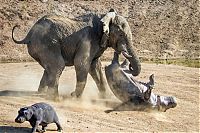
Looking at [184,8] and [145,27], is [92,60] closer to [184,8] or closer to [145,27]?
[145,27]

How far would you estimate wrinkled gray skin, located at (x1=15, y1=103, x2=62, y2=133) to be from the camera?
11180 millimetres

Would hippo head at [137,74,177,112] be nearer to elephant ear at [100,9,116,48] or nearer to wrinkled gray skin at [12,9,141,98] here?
wrinkled gray skin at [12,9,141,98]

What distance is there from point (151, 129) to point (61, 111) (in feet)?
6.90

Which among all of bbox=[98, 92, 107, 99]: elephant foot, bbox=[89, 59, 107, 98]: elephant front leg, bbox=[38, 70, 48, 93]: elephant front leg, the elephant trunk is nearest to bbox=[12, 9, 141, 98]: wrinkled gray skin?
the elephant trunk

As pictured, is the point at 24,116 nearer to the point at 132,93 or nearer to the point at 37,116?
the point at 37,116

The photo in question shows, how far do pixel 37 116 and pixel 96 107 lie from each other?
10.9ft

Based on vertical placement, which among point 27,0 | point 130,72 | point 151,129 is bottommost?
point 151,129

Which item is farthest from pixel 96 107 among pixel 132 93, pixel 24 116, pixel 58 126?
pixel 24 116

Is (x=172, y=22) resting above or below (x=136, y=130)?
above

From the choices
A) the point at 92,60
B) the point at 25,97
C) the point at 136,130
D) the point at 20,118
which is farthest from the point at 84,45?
the point at 20,118

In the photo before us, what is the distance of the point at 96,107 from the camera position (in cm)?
1447

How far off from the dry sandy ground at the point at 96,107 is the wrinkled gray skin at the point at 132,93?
215 millimetres

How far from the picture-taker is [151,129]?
12.9m

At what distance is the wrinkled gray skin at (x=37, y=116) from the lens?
11.2 meters
